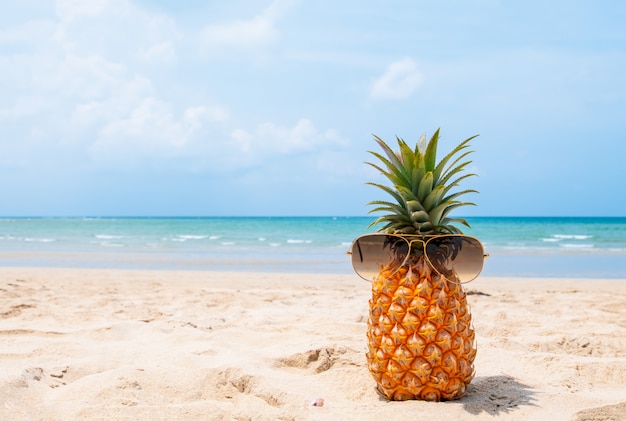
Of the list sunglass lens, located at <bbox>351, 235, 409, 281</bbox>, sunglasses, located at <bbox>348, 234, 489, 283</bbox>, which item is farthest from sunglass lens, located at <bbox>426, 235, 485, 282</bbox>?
sunglass lens, located at <bbox>351, 235, 409, 281</bbox>

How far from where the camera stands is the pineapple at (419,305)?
3.12 metres

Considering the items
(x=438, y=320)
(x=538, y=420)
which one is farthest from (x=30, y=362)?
(x=538, y=420)

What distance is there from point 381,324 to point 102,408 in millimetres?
1735

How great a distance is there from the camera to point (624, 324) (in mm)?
6070

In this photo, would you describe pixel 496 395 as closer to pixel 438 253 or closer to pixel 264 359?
pixel 438 253

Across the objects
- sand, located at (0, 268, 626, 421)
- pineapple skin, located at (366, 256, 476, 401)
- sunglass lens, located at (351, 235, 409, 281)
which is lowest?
sand, located at (0, 268, 626, 421)

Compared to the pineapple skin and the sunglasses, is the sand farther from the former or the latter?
the sunglasses

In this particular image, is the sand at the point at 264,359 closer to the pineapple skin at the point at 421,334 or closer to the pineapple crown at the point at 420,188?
the pineapple skin at the point at 421,334

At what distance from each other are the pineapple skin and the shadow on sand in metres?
0.14

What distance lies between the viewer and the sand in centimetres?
322

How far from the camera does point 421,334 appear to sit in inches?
122

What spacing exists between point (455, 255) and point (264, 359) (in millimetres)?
1988

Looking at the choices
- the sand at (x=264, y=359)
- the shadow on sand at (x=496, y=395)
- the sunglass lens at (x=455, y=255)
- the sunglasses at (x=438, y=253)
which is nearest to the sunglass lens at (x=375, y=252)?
the sunglasses at (x=438, y=253)

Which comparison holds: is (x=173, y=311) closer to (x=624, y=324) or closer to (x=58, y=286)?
(x=58, y=286)
